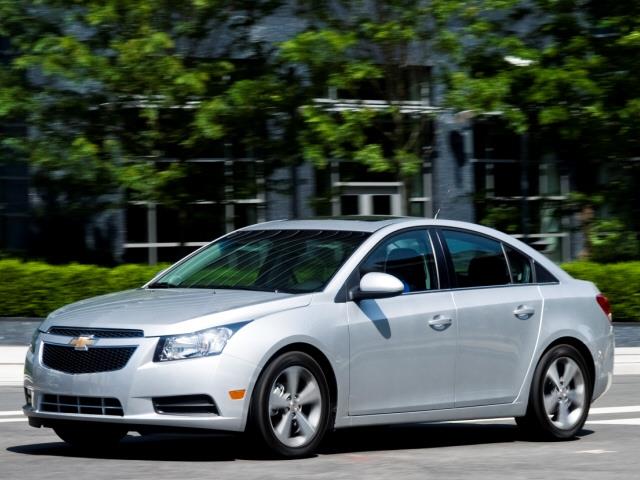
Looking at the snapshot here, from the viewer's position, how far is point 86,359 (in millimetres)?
9141

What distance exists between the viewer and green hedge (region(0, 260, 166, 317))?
63.6ft

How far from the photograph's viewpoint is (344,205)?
2594 cm

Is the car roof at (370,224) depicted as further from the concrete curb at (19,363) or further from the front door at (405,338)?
the concrete curb at (19,363)

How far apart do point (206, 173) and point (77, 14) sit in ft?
9.90

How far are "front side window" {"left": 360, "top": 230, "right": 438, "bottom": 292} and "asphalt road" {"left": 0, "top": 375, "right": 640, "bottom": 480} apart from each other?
115 cm

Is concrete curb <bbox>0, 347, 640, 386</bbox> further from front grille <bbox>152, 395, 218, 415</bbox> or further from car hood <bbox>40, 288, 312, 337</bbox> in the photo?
front grille <bbox>152, 395, 218, 415</bbox>

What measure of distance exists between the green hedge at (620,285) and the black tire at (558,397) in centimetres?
976

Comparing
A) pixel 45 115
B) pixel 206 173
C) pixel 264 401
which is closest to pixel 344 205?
pixel 206 173

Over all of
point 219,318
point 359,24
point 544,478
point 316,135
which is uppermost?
point 359,24

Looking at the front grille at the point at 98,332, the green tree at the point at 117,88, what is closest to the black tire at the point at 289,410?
the front grille at the point at 98,332

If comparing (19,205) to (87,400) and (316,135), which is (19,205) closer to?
(316,135)

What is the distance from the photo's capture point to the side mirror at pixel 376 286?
9.71 meters

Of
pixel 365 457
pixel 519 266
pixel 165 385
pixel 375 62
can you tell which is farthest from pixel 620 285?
pixel 165 385

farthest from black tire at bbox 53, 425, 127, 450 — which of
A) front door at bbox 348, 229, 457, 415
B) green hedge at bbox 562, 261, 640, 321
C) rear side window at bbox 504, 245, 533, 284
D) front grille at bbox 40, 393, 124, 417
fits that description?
green hedge at bbox 562, 261, 640, 321
